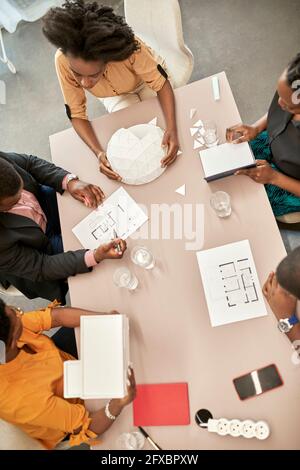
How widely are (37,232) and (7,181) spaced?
0.29 m

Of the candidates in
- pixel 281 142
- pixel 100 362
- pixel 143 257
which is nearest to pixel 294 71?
pixel 281 142

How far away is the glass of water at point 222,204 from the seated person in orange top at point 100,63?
10.0 inches

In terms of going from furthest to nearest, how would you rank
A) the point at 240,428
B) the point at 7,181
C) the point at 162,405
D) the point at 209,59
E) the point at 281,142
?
the point at 209,59
the point at 281,142
the point at 7,181
the point at 162,405
the point at 240,428

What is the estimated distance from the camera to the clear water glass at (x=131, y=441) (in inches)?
53.6

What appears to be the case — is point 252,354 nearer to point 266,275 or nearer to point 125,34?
point 266,275

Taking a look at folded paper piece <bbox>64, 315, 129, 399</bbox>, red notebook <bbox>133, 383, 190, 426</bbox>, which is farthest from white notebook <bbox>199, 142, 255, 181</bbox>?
red notebook <bbox>133, 383, 190, 426</bbox>

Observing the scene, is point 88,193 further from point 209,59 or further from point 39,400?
point 209,59

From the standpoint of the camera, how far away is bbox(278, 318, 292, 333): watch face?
1.34 m

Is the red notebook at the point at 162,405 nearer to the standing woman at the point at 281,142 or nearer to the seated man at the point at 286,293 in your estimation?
the seated man at the point at 286,293

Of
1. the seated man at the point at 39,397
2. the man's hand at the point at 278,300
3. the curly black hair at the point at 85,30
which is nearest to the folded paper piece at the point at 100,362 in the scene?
the seated man at the point at 39,397

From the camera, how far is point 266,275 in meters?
1.44

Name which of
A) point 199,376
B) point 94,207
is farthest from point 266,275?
point 94,207

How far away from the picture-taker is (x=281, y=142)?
64.5 inches

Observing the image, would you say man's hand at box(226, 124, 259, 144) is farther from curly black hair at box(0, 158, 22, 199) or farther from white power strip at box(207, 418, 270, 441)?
white power strip at box(207, 418, 270, 441)
